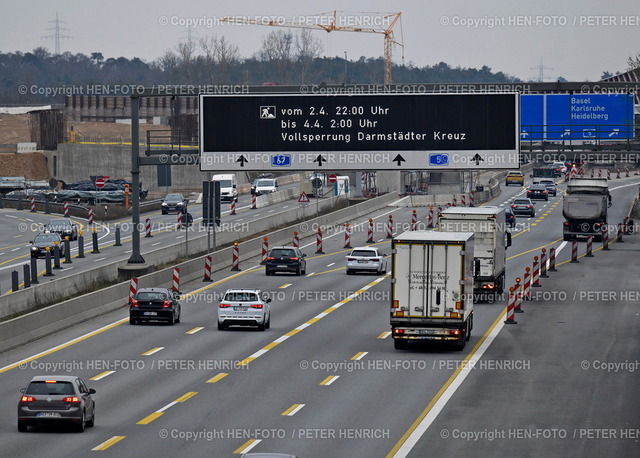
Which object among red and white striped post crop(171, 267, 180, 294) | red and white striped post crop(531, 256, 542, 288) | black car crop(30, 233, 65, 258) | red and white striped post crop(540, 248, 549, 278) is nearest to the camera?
red and white striped post crop(171, 267, 180, 294)

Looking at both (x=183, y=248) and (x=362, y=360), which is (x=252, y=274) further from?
(x=362, y=360)

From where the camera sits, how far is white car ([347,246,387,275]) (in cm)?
6053

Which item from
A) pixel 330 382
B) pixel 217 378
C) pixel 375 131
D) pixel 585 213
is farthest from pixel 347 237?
pixel 330 382

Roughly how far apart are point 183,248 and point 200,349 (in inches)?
996

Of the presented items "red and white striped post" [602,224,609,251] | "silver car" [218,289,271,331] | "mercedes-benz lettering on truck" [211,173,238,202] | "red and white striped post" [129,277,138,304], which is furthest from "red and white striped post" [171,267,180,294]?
"mercedes-benz lettering on truck" [211,173,238,202]

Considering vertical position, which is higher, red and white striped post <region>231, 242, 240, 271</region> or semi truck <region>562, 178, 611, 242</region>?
semi truck <region>562, 178, 611, 242</region>

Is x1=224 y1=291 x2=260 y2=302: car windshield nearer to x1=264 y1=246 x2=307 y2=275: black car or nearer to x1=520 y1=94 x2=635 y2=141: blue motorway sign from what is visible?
x1=264 y1=246 x2=307 y2=275: black car

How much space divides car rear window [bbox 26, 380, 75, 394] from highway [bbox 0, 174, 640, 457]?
97 cm

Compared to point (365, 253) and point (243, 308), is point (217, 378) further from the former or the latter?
point (365, 253)

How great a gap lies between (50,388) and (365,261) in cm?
3511

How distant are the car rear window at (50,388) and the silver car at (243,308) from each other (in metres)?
16.8

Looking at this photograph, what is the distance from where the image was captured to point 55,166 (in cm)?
15162

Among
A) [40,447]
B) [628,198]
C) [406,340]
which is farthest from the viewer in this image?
[628,198]

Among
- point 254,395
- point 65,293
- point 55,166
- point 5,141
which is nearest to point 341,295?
point 65,293
